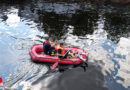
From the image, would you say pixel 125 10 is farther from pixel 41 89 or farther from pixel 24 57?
pixel 41 89

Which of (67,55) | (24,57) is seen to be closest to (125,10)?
(67,55)

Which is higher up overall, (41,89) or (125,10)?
(125,10)

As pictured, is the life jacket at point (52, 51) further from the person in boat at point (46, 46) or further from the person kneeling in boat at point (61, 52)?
the person kneeling in boat at point (61, 52)

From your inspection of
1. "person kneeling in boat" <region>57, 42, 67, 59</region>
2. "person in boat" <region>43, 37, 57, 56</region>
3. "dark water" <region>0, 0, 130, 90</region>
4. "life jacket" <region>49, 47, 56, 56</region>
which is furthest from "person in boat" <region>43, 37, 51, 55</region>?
"dark water" <region>0, 0, 130, 90</region>

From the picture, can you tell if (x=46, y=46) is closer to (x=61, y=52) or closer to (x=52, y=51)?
(x=52, y=51)

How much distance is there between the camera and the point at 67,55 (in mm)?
11961

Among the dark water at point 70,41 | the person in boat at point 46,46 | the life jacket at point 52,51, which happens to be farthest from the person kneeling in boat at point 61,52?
the dark water at point 70,41

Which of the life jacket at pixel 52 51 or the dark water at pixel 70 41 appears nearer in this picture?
the dark water at pixel 70 41

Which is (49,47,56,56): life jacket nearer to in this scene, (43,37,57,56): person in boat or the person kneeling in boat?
(43,37,57,56): person in boat

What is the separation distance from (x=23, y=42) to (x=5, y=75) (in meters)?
5.13

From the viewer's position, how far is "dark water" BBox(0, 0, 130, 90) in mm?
9969

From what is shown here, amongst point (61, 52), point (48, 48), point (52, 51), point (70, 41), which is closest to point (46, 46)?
point (48, 48)

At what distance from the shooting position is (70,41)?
1537 centimetres

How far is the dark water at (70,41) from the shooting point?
9969 mm
